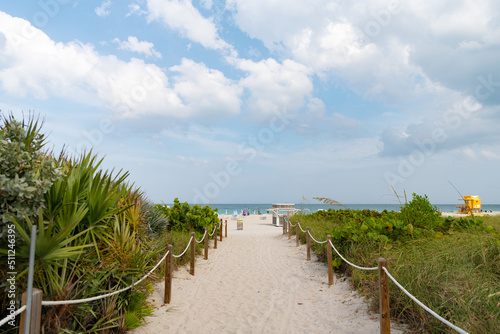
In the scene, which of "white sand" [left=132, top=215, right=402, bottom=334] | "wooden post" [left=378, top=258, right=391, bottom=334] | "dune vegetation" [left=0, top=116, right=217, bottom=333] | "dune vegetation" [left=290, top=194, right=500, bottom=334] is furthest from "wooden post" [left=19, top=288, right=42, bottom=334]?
"dune vegetation" [left=290, top=194, right=500, bottom=334]

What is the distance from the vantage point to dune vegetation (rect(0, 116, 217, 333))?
11.4ft

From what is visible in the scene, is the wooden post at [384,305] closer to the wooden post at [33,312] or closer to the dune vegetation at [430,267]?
the dune vegetation at [430,267]

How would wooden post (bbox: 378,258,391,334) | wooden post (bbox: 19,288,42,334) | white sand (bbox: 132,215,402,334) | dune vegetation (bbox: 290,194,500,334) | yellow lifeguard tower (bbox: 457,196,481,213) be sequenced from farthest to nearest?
yellow lifeguard tower (bbox: 457,196,481,213) < white sand (bbox: 132,215,402,334) < wooden post (bbox: 378,258,391,334) < dune vegetation (bbox: 290,194,500,334) < wooden post (bbox: 19,288,42,334)

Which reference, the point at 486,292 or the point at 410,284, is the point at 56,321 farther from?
the point at 486,292

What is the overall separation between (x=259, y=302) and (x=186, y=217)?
268 inches

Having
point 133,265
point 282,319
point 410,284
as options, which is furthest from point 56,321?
point 410,284

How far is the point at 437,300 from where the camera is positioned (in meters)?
4.30

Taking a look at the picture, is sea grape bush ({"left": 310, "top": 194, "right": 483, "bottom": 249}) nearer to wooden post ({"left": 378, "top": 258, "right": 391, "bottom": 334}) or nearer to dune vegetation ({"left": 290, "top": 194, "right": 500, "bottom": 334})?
dune vegetation ({"left": 290, "top": 194, "right": 500, "bottom": 334})

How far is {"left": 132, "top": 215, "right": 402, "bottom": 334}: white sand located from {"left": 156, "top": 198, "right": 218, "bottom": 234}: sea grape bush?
2459mm

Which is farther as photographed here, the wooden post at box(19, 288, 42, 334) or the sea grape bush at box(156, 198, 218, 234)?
the sea grape bush at box(156, 198, 218, 234)

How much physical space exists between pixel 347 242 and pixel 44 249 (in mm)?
6970

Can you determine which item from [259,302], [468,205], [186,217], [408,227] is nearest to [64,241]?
[259,302]

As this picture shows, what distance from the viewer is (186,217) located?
12.6 metres

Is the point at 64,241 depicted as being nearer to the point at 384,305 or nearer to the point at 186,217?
the point at 384,305
